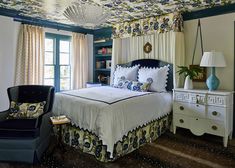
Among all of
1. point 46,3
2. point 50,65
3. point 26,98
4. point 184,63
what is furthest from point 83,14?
point 50,65

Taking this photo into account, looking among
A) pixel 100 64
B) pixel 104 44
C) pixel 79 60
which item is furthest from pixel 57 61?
pixel 104 44

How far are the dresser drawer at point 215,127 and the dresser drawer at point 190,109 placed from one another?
0.15 meters

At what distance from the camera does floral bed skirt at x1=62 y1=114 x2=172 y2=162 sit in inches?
98.0

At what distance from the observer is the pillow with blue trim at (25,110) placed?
9.14ft

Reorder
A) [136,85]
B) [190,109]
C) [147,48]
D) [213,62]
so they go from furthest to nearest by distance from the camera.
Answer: [147,48]
[136,85]
[190,109]
[213,62]

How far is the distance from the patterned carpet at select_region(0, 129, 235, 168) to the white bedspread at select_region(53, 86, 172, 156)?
14.1 inches

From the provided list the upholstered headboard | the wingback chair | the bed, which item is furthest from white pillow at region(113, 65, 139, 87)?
the wingback chair

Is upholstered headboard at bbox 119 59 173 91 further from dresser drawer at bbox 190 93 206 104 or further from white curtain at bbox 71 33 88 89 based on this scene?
white curtain at bbox 71 33 88 89

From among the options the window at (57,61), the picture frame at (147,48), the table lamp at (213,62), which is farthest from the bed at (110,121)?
the window at (57,61)

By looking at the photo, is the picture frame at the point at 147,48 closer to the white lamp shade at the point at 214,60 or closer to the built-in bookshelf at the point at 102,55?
the built-in bookshelf at the point at 102,55

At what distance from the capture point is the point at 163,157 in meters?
2.60

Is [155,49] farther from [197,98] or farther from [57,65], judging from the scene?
[57,65]

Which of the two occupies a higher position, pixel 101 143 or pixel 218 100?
pixel 218 100

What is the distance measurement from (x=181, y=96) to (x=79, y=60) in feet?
9.96
